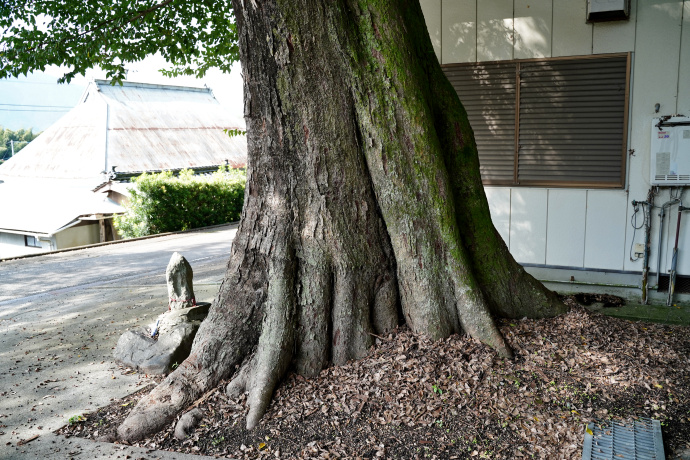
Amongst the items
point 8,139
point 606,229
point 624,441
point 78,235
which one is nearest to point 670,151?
point 606,229

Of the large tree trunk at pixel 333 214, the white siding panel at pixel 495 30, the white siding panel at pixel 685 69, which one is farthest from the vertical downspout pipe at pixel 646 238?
the large tree trunk at pixel 333 214

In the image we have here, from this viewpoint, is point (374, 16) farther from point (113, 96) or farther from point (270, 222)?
point (113, 96)

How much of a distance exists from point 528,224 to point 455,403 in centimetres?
437

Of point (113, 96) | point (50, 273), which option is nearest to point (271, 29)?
point (50, 273)

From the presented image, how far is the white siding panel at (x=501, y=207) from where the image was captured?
8.05 meters

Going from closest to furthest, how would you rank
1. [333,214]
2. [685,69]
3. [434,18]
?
[333,214]
[685,69]
[434,18]

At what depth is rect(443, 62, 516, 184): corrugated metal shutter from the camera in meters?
7.89

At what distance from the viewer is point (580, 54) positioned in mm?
7395

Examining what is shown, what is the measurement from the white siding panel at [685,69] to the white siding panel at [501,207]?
2.30 meters

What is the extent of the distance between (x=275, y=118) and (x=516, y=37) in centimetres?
450

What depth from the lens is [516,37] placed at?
7691 millimetres

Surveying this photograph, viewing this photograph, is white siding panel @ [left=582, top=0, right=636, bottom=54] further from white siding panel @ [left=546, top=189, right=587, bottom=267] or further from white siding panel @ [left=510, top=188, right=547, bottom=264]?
white siding panel @ [left=510, top=188, right=547, bottom=264]

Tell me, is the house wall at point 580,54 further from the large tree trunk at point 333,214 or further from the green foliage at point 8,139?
the green foliage at point 8,139

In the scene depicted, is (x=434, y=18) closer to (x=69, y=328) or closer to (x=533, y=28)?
(x=533, y=28)
